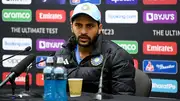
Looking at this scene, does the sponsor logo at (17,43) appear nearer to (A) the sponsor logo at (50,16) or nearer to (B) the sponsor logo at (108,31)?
(A) the sponsor logo at (50,16)

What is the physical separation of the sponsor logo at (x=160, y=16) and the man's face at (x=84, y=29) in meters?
1.46

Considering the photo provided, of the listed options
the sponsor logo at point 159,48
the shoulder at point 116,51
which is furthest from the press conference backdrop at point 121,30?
the shoulder at point 116,51

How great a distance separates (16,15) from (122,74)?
2271 mm

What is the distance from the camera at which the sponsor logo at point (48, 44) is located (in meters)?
4.39

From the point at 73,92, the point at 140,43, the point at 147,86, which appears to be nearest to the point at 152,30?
the point at 140,43

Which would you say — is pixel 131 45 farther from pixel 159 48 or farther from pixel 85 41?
pixel 85 41

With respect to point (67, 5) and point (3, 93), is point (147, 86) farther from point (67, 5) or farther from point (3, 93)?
point (67, 5)

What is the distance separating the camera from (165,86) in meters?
4.03

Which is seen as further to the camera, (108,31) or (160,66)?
(108,31)

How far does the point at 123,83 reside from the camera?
8.51ft

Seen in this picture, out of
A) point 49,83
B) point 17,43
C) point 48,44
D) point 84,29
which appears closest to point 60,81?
point 49,83

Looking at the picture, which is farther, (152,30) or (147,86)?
(152,30)

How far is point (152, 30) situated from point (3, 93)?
7.27 feet

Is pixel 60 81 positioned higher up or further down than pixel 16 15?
further down
